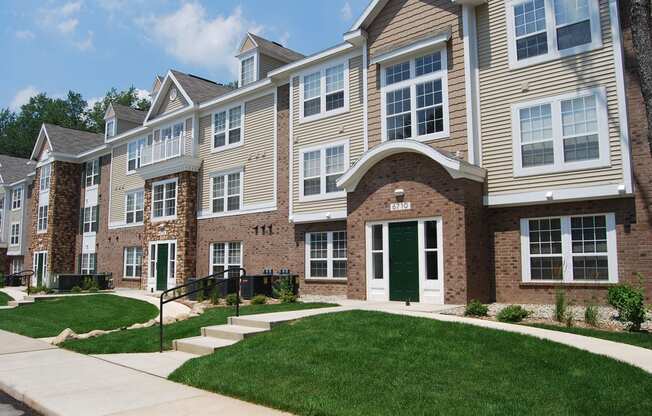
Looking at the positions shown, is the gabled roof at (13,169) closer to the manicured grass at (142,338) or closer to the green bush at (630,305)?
the manicured grass at (142,338)

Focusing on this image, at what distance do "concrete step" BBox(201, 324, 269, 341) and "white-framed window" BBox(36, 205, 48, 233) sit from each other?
3021 centimetres

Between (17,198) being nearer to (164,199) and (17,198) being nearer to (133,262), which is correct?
(133,262)

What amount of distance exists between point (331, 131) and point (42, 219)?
26.8m

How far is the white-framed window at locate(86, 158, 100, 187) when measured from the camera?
1367 inches

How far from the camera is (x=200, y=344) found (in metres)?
9.90

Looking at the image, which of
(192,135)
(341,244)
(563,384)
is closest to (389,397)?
(563,384)

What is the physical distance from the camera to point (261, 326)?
10.8 metres

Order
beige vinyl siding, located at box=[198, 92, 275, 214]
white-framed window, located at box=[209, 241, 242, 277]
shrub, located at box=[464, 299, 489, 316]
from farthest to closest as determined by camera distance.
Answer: white-framed window, located at box=[209, 241, 242, 277] < beige vinyl siding, located at box=[198, 92, 275, 214] < shrub, located at box=[464, 299, 489, 316]

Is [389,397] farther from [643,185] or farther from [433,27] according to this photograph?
[433,27]

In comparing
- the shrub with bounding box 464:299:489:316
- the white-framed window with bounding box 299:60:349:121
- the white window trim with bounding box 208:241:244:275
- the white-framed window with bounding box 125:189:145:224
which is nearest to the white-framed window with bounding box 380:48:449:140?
the white-framed window with bounding box 299:60:349:121

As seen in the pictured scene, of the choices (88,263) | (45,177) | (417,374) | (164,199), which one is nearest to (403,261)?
(417,374)

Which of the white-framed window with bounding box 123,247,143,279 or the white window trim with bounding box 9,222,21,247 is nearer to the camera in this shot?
the white-framed window with bounding box 123,247,143,279

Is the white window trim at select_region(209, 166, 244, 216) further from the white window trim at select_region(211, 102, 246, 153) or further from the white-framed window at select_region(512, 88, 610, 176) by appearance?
the white-framed window at select_region(512, 88, 610, 176)

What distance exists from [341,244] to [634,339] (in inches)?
428
